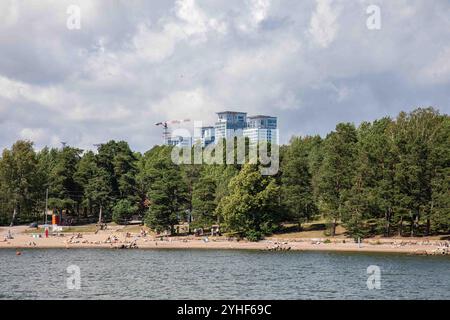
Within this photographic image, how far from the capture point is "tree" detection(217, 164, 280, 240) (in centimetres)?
9675

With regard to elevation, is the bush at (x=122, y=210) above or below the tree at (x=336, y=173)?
below

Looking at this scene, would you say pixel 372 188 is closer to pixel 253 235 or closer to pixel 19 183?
pixel 253 235

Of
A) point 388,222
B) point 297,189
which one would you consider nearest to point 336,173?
point 297,189

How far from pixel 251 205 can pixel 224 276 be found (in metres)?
37.4

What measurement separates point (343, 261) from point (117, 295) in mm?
32454

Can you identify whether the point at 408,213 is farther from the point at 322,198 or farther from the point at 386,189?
the point at 322,198

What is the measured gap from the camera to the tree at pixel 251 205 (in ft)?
317

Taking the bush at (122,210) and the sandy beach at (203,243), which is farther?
the bush at (122,210)

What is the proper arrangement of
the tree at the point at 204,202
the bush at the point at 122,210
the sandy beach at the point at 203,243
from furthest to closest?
the bush at the point at 122,210 → the tree at the point at 204,202 → the sandy beach at the point at 203,243

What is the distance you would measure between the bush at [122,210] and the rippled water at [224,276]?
106 feet

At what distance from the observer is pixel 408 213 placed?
89438mm

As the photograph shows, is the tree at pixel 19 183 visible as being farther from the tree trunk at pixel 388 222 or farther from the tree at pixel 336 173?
the tree trunk at pixel 388 222

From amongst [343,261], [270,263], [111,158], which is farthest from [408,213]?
[111,158]

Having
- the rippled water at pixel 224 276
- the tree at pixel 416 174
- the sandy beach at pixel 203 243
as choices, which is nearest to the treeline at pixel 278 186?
the tree at pixel 416 174
